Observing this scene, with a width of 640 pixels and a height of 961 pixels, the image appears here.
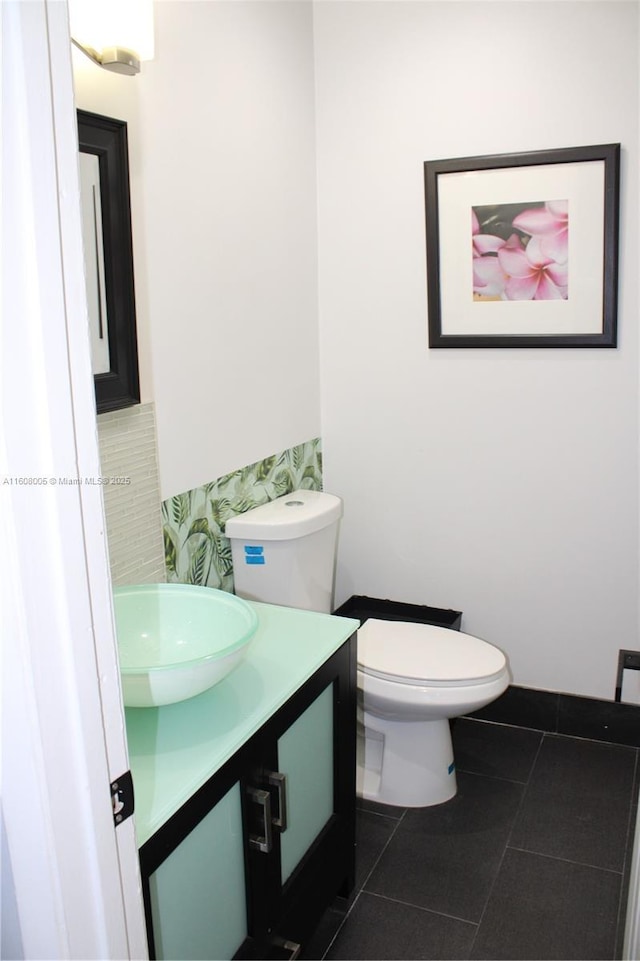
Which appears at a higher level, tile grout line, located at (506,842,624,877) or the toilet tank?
the toilet tank

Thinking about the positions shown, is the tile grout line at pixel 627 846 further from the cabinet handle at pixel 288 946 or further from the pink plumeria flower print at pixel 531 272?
the pink plumeria flower print at pixel 531 272

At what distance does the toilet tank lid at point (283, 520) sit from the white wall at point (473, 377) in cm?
49

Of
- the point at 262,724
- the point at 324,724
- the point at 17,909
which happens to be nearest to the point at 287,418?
the point at 324,724

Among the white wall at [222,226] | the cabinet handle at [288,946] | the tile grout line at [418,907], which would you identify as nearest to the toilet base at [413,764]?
the tile grout line at [418,907]

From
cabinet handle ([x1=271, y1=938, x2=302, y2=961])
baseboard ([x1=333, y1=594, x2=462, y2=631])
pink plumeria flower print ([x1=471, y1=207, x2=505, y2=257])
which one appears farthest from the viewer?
baseboard ([x1=333, y1=594, x2=462, y2=631])

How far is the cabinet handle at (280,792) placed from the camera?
149 centimetres

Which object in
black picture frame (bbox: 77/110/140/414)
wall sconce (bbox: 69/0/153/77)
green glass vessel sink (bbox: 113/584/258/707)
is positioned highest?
wall sconce (bbox: 69/0/153/77)

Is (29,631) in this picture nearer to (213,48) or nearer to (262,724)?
(262,724)

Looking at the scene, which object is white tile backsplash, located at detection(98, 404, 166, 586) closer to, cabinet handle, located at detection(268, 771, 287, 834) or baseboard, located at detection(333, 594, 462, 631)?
cabinet handle, located at detection(268, 771, 287, 834)

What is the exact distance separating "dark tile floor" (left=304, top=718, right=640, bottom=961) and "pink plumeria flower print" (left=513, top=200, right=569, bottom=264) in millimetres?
1549

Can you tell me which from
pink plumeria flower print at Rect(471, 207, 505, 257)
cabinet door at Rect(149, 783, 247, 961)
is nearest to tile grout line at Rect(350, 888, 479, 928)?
cabinet door at Rect(149, 783, 247, 961)

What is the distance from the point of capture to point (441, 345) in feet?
8.63

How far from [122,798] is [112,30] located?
1.36 m

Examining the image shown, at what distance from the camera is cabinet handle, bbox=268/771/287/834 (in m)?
1.49
